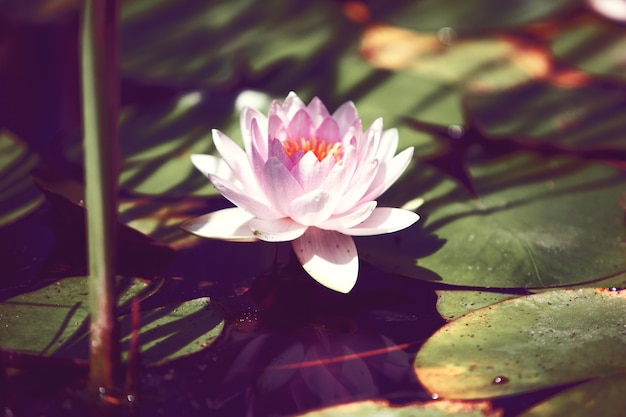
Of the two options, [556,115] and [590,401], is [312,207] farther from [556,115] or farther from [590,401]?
[556,115]

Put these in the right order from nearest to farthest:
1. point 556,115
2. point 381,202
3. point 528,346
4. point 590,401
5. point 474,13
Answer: point 590,401 < point 528,346 < point 381,202 < point 556,115 < point 474,13

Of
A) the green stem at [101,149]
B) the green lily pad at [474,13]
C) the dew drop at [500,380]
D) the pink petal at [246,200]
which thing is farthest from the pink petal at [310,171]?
the green lily pad at [474,13]

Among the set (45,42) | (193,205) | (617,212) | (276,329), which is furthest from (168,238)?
(45,42)

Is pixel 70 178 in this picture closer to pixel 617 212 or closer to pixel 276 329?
pixel 276 329

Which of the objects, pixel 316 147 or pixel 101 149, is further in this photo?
pixel 316 147

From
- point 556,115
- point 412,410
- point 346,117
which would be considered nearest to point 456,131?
point 556,115

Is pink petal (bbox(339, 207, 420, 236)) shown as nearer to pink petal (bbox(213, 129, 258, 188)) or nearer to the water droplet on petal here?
pink petal (bbox(213, 129, 258, 188))
